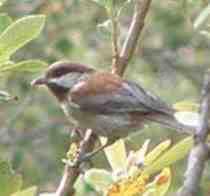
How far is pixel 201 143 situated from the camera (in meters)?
0.75

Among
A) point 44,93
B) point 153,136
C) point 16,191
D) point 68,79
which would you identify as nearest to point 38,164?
point 44,93

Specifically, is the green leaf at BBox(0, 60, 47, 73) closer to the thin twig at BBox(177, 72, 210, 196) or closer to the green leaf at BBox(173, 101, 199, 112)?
the green leaf at BBox(173, 101, 199, 112)

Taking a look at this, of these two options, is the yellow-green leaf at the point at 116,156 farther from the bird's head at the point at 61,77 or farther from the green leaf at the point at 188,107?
the bird's head at the point at 61,77

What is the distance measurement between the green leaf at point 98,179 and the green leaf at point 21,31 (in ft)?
0.86

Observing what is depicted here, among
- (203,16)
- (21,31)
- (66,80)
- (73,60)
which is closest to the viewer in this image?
(21,31)

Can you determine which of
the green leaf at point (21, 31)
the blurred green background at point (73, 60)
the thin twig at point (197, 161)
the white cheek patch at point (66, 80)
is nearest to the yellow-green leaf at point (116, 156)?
the green leaf at point (21, 31)

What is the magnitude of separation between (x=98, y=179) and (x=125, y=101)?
1.01 meters

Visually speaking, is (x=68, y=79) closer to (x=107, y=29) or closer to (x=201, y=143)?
(x=107, y=29)

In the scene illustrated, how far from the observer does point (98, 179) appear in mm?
1404

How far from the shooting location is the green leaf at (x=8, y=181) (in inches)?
51.7

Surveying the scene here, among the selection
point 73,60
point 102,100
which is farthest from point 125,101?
point 73,60

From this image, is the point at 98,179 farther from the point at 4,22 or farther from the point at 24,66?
the point at 4,22

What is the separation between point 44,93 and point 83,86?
3.04 m

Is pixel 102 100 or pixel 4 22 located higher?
pixel 4 22
